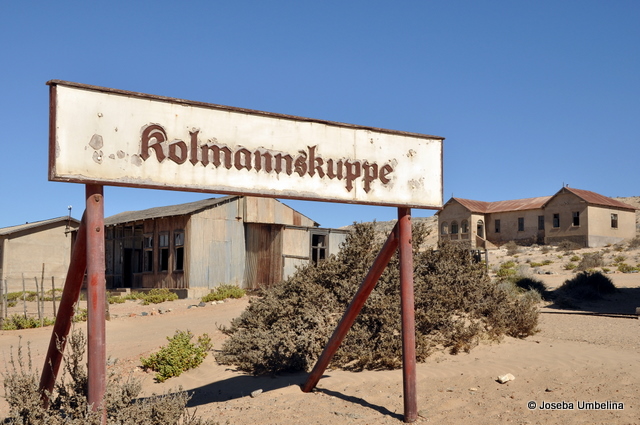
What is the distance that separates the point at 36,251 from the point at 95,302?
2962 cm

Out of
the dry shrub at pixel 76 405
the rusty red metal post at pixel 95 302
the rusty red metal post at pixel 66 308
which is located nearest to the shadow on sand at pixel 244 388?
the dry shrub at pixel 76 405

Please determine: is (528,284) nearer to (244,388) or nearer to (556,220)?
(244,388)

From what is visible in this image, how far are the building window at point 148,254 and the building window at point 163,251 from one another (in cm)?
89

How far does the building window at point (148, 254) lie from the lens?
25141 mm

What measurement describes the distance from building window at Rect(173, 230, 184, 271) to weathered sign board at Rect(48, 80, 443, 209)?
59.0ft

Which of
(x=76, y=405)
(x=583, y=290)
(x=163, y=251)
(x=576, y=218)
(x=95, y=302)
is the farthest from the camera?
(x=576, y=218)

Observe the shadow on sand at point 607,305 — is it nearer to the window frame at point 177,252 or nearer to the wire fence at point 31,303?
the wire fence at point 31,303

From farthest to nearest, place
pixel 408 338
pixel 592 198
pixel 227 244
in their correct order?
pixel 592 198 < pixel 227 244 < pixel 408 338

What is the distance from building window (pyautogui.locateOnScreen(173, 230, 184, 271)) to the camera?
2297cm

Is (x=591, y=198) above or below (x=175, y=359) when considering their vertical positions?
above

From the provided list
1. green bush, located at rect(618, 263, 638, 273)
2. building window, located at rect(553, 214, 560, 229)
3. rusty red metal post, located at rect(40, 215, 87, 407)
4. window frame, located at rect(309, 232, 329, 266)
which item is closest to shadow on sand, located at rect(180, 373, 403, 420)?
rusty red metal post, located at rect(40, 215, 87, 407)

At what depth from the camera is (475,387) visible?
22.6ft

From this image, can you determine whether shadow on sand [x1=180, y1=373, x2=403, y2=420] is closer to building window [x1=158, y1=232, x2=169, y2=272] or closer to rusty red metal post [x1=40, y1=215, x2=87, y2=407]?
rusty red metal post [x1=40, y1=215, x2=87, y2=407]

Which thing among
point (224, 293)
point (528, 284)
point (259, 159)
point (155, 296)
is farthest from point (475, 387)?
point (155, 296)
